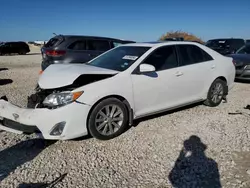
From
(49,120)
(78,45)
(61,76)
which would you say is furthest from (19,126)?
(78,45)

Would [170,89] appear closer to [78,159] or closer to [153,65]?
[153,65]

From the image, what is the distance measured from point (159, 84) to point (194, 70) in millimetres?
1055

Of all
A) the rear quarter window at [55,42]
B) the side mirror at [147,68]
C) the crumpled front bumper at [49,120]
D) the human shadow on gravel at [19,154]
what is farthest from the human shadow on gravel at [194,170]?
the rear quarter window at [55,42]

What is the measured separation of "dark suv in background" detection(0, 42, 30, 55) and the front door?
92.1 feet

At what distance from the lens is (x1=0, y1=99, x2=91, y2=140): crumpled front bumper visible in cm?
355

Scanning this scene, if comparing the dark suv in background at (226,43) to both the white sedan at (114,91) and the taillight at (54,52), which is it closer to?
the taillight at (54,52)

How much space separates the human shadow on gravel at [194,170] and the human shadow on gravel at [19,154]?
195cm

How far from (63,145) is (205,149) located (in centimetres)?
215

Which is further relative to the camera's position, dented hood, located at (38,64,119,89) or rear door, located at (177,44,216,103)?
rear door, located at (177,44,216,103)

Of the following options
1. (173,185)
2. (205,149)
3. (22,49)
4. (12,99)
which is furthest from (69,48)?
(22,49)

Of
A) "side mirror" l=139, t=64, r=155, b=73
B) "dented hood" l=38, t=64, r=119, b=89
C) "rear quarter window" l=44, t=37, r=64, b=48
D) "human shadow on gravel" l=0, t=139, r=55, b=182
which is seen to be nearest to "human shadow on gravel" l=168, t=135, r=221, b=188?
"side mirror" l=139, t=64, r=155, b=73

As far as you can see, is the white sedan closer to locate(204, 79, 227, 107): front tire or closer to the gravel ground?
locate(204, 79, 227, 107): front tire

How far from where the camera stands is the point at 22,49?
99.2 ft

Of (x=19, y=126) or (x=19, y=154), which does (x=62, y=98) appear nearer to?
(x=19, y=126)
